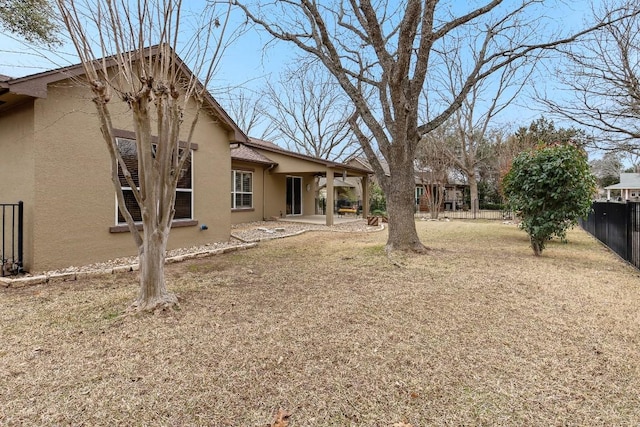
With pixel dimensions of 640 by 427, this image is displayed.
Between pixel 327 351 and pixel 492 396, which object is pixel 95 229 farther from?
pixel 492 396

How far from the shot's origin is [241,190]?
15383 mm

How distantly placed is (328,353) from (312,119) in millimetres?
31747

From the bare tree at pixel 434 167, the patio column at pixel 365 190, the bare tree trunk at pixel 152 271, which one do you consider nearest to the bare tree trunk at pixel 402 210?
the bare tree trunk at pixel 152 271

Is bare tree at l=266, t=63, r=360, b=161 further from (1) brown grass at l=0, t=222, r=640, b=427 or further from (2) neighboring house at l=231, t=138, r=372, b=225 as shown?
(1) brown grass at l=0, t=222, r=640, b=427

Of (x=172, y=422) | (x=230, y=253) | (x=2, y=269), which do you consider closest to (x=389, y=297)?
(x=172, y=422)

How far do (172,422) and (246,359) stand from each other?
0.85 meters

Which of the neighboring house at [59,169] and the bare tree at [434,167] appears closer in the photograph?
the neighboring house at [59,169]

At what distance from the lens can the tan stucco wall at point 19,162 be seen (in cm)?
586

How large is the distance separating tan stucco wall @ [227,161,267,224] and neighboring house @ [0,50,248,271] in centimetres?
776

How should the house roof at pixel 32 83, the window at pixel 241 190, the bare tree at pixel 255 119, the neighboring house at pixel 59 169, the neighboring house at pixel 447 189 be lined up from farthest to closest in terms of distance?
the neighboring house at pixel 447 189 → the bare tree at pixel 255 119 → the window at pixel 241 190 → the neighboring house at pixel 59 169 → the house roof at pixel 32 83

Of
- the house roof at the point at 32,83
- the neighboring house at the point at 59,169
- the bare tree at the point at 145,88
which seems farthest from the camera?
the neighboring house at the point at 59,169

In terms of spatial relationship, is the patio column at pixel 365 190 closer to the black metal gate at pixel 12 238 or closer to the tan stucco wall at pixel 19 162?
the tan stucco wall at pixel 19 162

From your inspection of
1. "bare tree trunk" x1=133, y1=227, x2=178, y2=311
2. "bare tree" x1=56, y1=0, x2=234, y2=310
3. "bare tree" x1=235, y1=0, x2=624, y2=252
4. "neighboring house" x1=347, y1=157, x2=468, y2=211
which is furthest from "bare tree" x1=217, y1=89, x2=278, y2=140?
"bare tree trunk" x1=133, y1=227, x2=178, y2=311

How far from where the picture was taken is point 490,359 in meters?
2.98
